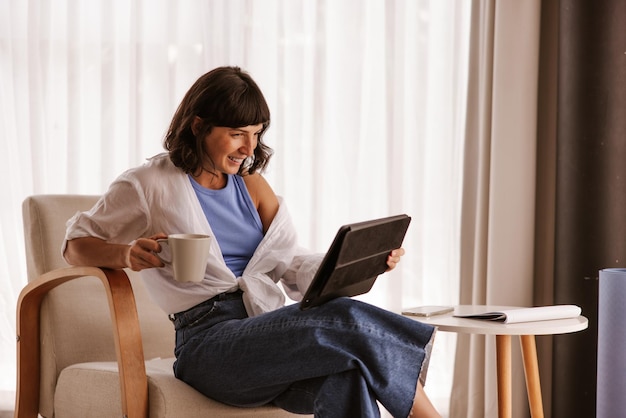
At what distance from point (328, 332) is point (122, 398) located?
431 millimetres

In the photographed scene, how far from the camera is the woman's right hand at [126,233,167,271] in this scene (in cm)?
154

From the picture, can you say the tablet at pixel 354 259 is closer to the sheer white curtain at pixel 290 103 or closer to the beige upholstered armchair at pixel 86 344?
the beige upholstered armchair at pixel 86 344

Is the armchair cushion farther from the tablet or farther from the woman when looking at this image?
the tablet

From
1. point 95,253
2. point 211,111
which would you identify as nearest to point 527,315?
point 211,111

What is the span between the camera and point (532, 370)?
6.90 feet

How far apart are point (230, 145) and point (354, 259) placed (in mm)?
394

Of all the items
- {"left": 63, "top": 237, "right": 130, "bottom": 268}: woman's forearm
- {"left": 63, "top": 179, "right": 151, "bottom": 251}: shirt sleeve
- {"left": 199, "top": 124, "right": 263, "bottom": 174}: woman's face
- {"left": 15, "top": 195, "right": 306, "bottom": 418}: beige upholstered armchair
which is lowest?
{"left": 15, "top": 195, "right": 306, "bottom": 418}: beige upholstered armchair

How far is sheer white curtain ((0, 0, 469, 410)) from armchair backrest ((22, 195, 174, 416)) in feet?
2.64

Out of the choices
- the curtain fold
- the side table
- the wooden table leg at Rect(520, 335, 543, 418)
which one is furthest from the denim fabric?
the curtain fold

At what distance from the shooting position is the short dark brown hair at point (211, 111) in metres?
1.72

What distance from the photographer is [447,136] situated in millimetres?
2895

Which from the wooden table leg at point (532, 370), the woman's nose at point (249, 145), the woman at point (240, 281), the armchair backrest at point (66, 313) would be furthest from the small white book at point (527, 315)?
the armchair backrest at point (66, 313)

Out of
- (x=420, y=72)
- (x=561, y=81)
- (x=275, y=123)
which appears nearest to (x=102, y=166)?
(x=275, y=123)

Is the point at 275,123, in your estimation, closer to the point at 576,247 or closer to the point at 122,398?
the point at 576,247
